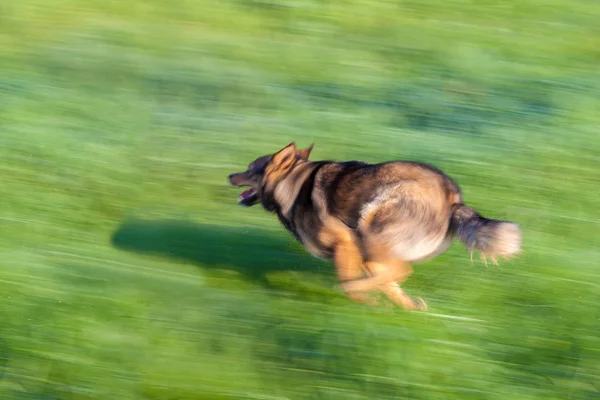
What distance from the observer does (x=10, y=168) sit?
23.2 feet

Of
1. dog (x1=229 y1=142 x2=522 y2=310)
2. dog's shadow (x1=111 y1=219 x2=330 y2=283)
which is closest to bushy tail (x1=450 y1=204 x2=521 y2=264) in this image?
dog (x1=229 y1=142 x2=522 y2=310)

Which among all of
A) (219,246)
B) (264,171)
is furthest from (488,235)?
(219,246)

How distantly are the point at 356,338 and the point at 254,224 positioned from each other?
5.34ft

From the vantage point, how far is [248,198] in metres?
6.34

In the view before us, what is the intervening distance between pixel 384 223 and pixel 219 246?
1.35m

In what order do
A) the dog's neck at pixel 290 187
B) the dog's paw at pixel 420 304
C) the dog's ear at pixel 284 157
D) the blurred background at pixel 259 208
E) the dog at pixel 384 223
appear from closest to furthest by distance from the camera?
the blurred background at pixel 259 208, the dog at pixel 384 223, the dog's paw at pixel 420 304, the dog's neck at pixel 290 187, the dog's ear at pixel 284 157

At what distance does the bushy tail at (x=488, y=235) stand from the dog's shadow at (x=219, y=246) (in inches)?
41.2

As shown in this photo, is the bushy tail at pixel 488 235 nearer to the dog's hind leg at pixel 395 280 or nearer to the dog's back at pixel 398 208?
the dog's back at pixel 398 208

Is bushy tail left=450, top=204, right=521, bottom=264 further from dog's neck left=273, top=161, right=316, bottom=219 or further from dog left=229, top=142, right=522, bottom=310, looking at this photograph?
dog's neck left=273, top=161, right=316, bottom=219

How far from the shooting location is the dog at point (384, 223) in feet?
16.9

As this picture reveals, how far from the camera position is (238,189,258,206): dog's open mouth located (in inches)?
249

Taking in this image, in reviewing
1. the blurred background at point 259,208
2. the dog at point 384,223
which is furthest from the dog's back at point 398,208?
the blurred background at point 259,208

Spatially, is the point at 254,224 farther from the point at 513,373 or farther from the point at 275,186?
the point at 513,373

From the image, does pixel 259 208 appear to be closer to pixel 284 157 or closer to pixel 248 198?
pixel 248 198
